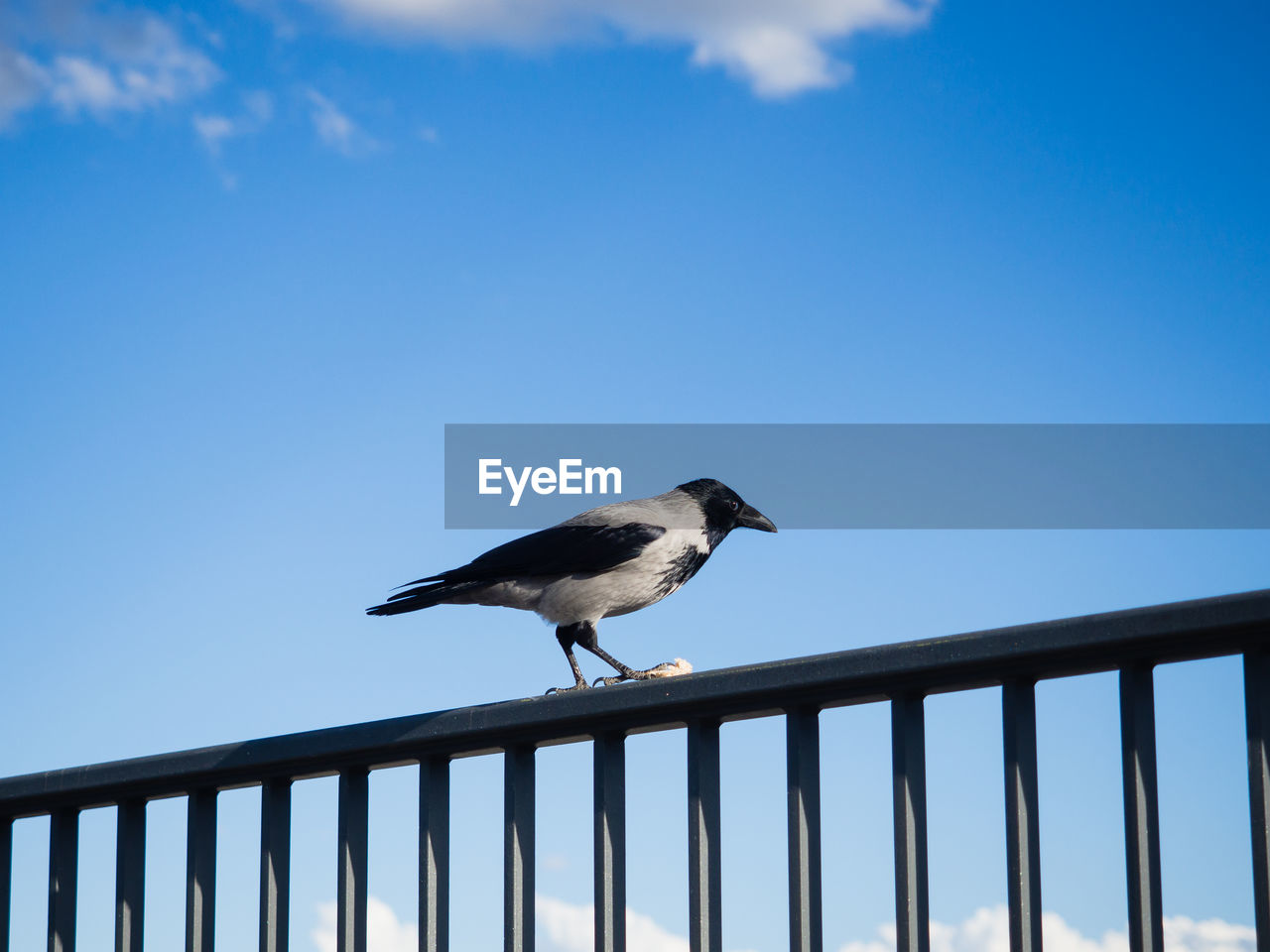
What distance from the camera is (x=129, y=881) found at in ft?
10.5

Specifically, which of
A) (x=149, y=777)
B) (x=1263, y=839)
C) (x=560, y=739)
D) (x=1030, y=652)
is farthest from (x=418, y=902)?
(x=1263, y=839)

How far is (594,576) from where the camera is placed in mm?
4602

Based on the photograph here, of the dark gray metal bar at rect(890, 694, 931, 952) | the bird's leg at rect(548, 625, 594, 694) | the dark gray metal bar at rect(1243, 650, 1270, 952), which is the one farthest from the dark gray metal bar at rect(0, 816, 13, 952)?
the dark gray metal bar at rect(1243, 650, 1270, 952)

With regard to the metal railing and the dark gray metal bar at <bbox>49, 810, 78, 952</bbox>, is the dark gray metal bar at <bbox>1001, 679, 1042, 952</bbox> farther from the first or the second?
the dark gray metal bar at <bbox>49, 810, 78, 952</bbox>

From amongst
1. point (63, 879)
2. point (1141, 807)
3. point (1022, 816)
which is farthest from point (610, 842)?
point (63, 879)

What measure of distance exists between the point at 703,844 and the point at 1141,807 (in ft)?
2.74

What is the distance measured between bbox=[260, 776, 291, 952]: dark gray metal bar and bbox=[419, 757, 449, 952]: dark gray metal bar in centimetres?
36

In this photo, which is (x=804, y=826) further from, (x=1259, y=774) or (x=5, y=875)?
(x=5, y=875)

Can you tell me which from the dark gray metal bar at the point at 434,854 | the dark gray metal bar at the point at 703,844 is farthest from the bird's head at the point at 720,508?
the dark gray metal bar at the point at 703,844

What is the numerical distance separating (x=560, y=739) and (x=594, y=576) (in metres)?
1.79

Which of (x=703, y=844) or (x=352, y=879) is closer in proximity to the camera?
(x=703, y=844)

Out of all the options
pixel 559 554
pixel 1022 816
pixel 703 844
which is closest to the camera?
pixel 1022 816

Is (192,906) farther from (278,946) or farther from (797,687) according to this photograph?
(797,687)

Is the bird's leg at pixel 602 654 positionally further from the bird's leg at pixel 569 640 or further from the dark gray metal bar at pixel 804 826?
the dark gray metal bar at pixel 804 826
